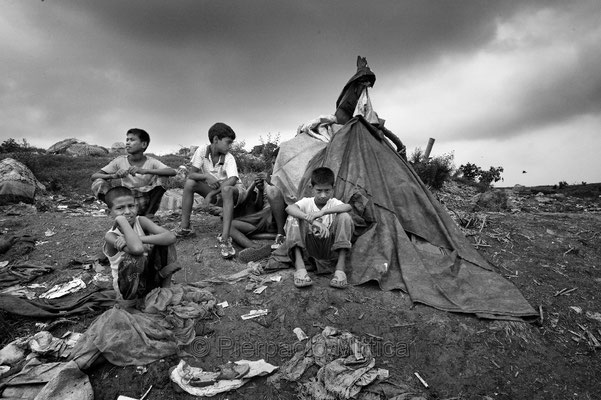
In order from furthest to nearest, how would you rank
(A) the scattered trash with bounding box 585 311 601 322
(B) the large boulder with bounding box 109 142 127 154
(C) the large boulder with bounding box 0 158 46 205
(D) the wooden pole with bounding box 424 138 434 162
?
(B) the large boulder with bounding box 109 142 127 154
(D) the wooden pole with bounding box 424 138 434 162
(C) the large boulder with bounding box 0 158 46 205
(A) the scattered trash with bounding box 585 311 601 322

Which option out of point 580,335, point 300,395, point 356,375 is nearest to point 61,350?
point 300,395

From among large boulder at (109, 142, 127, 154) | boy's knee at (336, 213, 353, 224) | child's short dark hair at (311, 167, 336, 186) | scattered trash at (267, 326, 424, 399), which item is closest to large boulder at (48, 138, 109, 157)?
large boulder at (109, 142, 127, 154)

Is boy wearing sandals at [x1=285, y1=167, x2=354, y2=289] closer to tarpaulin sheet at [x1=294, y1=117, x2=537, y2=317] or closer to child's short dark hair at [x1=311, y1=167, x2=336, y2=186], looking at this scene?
→ child's short dark hair at [x1=311, y1=167, x2=336, y2=186]

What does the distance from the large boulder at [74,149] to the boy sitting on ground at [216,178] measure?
1357 cm

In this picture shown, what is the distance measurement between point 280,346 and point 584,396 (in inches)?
74.7

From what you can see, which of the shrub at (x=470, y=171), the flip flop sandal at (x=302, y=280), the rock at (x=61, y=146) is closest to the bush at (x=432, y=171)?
the shrub at (x=470, y=171)

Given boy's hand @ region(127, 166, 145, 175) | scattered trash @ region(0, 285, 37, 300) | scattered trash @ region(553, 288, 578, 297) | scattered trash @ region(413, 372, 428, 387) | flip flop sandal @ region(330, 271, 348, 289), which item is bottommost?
scattered trash @ region(0, 285, 37, 300)

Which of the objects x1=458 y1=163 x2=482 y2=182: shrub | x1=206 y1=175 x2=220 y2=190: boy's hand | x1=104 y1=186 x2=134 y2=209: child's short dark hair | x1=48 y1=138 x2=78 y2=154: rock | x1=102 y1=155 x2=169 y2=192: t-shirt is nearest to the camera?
x1=104 y1=186 x2=134 y2=209: child's short dark hair

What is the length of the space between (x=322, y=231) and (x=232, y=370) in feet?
4.55

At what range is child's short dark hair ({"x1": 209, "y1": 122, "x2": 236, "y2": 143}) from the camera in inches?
163

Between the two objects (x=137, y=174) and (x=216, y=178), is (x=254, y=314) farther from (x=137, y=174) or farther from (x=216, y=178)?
(x=137, y=174)

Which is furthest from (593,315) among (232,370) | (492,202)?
(492,202)

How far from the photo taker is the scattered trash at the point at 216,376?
6.49ft

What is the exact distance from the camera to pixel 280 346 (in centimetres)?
236
